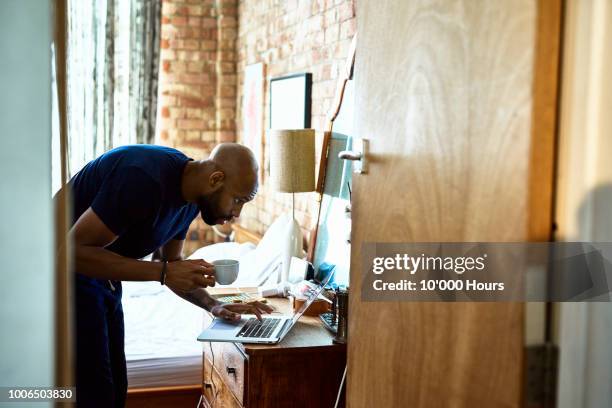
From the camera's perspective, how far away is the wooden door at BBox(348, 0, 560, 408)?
106cm

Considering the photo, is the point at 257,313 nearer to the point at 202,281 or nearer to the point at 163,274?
the point at 202,281

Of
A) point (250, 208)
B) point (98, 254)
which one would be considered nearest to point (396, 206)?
point (98, 254)

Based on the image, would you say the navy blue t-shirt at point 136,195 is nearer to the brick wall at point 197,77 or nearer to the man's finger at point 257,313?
the man's finger at point 257,313

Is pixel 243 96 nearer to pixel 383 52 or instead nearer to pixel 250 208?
pixel 250 208

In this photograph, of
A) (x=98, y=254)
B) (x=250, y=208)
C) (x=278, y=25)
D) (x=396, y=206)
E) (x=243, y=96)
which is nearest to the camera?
(x=396, y=206)

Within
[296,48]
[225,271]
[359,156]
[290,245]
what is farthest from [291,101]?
[359,156]

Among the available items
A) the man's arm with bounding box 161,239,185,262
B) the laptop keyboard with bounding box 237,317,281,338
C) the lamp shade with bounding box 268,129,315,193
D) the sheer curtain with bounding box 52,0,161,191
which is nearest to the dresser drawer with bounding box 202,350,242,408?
the laptop keyboard with bounding box 237,317,281,338

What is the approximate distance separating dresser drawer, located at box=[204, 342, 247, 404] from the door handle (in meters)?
0.92

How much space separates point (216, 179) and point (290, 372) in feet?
2.26

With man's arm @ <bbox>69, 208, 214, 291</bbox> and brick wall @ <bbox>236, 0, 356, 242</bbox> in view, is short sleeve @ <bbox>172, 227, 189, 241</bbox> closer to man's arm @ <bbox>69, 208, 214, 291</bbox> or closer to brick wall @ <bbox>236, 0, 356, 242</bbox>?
man's arm @ <bbox>69, 208, 214, 291</bbox>

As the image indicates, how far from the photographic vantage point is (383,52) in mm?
1524

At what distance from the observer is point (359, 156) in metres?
1.63

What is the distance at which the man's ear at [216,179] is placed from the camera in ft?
7.30

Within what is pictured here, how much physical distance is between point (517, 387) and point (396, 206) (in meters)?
0.48
